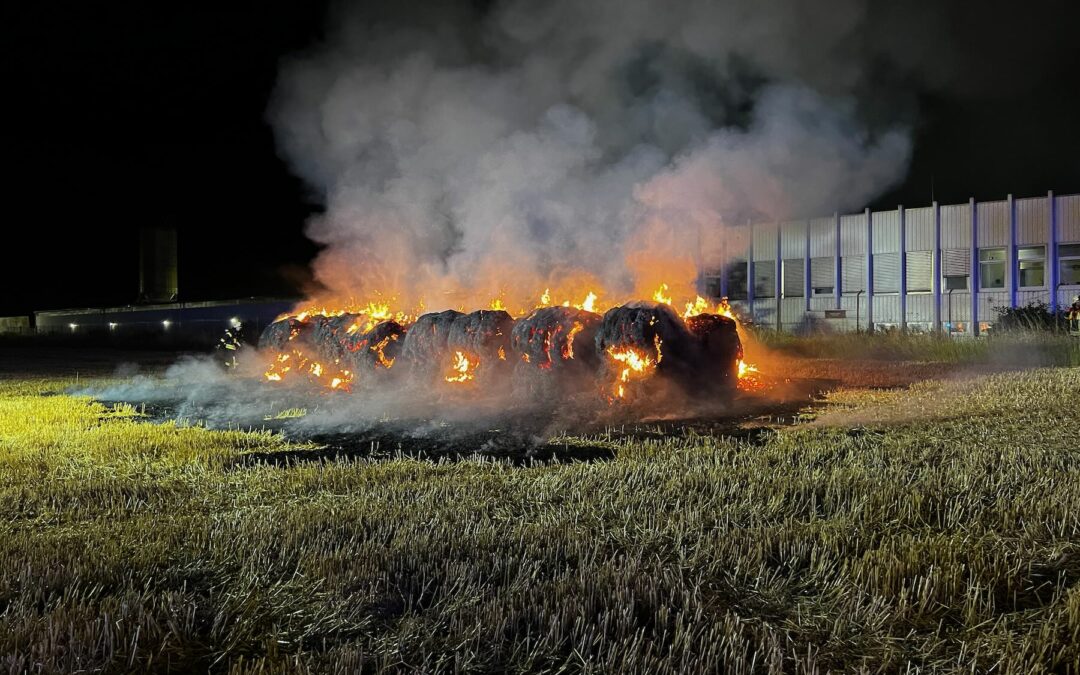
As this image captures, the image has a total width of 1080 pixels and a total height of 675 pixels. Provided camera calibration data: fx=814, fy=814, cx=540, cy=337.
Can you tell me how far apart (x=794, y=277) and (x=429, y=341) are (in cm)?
2694

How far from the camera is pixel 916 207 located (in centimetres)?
3500

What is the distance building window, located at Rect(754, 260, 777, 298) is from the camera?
3872cm

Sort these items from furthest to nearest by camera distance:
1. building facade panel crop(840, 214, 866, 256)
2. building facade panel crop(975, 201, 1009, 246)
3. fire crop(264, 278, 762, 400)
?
building facade panel crop(840, 214, 866, 256) → building facade panel crop(975, 201, 1009, 246) → fire crop(264, 278, 762, 400)

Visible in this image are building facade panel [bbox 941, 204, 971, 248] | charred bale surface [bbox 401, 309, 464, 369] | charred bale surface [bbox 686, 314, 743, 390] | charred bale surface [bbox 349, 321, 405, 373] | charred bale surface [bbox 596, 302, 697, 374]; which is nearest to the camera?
charred bale surface [bbox 596, 302, 697, 374]

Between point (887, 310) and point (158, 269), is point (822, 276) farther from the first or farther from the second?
point (158, 269)

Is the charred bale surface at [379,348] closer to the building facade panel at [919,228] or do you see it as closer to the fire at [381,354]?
the fire at [381,354]

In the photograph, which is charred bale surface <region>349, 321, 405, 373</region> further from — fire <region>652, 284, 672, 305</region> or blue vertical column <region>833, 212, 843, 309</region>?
blue vertical column <region>833, 212, 843, 309</region>

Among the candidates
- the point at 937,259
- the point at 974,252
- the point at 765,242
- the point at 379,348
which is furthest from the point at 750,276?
the point at 379,348

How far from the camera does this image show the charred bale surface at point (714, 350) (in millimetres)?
12469

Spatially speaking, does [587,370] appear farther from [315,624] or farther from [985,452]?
[315,624]

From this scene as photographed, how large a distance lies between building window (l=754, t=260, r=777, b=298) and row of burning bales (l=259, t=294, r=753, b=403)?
25.2 meters

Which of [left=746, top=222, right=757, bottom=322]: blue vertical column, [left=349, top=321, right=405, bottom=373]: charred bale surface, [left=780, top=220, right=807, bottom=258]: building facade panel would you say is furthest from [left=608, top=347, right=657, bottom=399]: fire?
[left=746, top=222, right=757, bottom=322]: blue vertical column

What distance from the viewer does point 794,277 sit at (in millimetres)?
38094

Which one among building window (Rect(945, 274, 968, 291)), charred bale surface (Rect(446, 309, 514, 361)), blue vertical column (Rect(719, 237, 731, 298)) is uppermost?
blue vertical column (Rect(719, 237, 731, 298))
